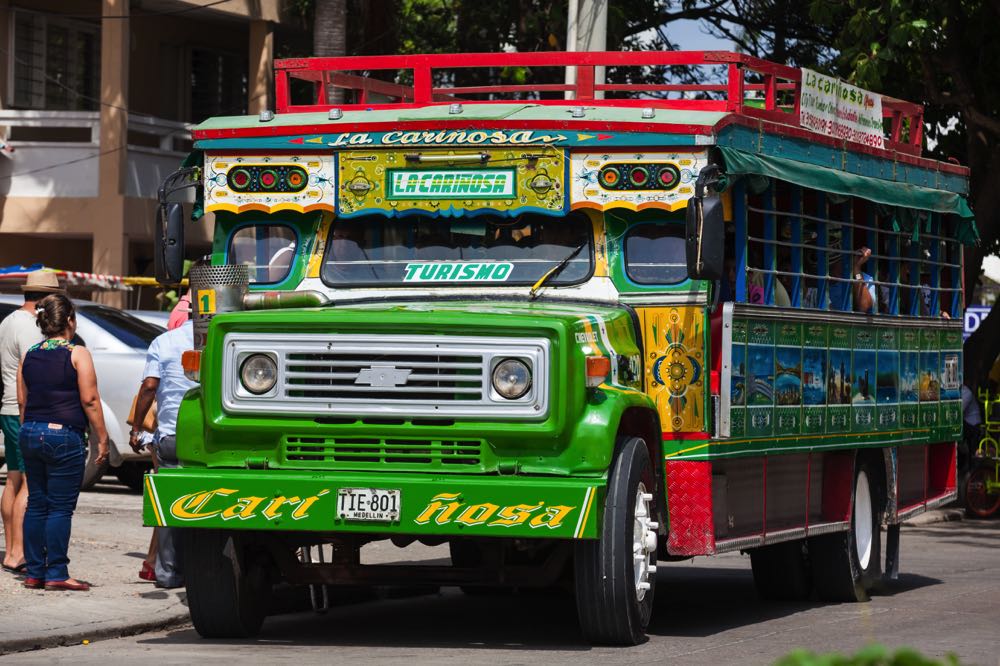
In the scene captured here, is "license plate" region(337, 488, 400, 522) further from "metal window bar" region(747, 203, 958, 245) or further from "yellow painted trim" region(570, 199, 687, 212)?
"metal window bar" region(747, 203, 958, 245)

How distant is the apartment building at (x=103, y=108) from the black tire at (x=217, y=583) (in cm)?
1808

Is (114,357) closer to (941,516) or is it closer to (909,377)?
(909,377)

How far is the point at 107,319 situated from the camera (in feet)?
59.8

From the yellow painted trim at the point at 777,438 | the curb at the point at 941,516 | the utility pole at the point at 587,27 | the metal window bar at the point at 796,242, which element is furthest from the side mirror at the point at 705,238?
the curb at the point at 941,516

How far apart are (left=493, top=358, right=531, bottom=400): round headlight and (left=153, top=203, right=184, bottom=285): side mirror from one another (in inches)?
93.6

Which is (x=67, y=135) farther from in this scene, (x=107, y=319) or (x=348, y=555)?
(x=348, y=555)

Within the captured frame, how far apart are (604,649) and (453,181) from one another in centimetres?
266

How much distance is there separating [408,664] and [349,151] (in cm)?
303

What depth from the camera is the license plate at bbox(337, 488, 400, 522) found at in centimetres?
909

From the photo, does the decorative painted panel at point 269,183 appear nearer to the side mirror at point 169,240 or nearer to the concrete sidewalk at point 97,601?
the side mirror at point 169,240

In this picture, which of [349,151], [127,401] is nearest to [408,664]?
[349,151]

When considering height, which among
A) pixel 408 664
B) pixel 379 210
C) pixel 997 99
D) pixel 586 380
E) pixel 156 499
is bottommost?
pixel 408 664

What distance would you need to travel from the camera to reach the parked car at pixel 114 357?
58.0 feet

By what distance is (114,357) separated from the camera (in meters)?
17.9
